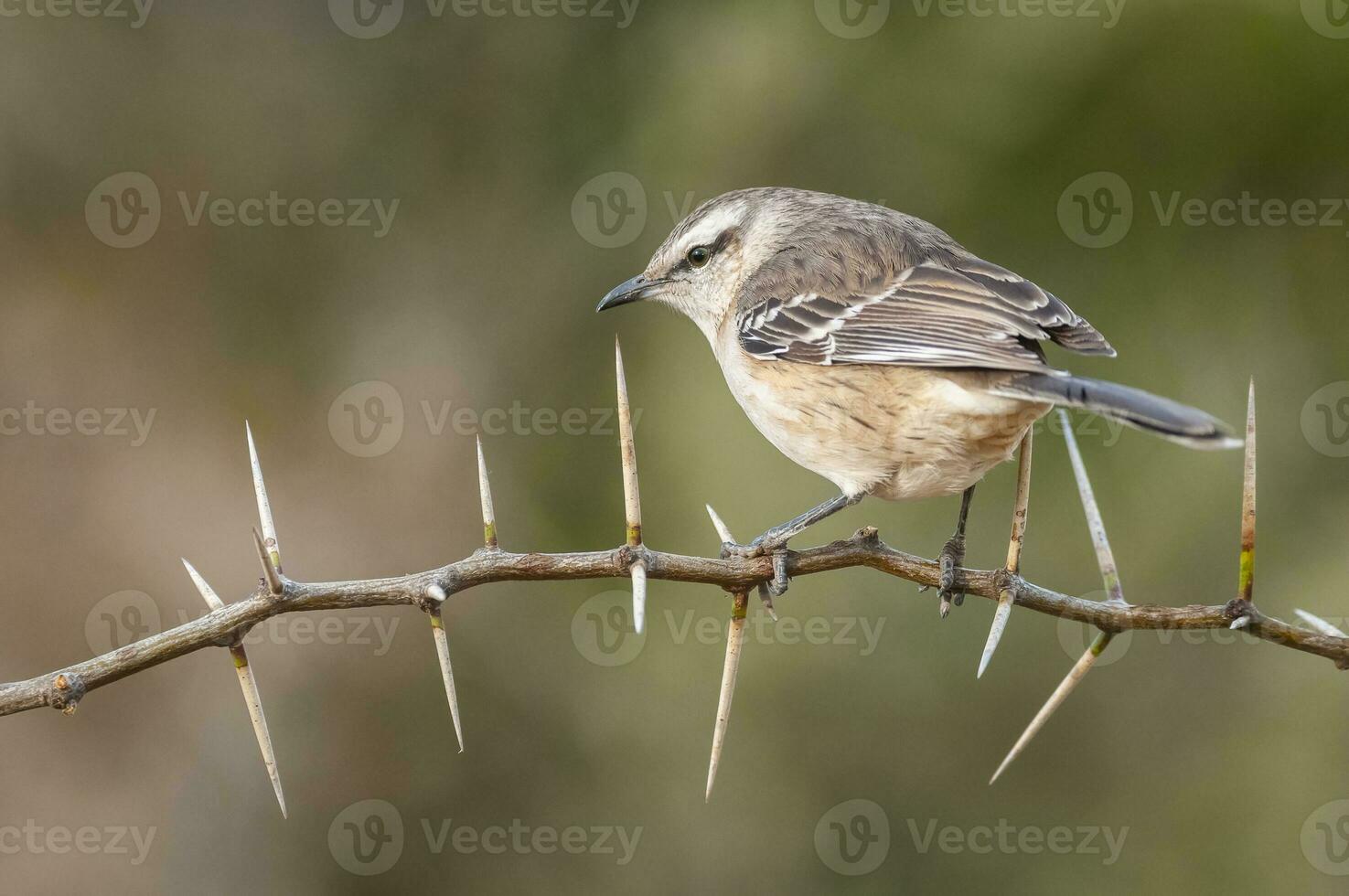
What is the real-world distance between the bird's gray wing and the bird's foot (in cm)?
56

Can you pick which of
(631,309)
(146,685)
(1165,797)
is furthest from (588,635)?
(1165,797)

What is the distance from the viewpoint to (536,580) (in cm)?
268

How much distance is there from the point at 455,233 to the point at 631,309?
4.06 ft

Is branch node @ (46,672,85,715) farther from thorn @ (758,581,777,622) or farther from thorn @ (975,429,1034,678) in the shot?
thorn @ (975,429,1034,678)

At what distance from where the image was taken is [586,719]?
251 inches

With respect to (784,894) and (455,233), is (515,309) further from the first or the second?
(784,894)

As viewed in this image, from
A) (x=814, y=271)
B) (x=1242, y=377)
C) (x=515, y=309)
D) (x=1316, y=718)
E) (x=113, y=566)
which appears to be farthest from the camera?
(x=515, y=309)

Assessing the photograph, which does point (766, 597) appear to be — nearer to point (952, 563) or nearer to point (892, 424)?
point (952, 563)

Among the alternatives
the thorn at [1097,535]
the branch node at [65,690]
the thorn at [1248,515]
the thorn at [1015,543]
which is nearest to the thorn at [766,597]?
the thorn at [1015,543]

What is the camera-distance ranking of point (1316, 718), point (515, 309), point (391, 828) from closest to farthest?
point (1316, 718)
point (391, 828)
point (515, 309)

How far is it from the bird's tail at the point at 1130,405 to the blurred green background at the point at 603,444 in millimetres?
2403

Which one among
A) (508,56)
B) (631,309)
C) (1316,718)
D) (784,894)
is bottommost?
(784,894)

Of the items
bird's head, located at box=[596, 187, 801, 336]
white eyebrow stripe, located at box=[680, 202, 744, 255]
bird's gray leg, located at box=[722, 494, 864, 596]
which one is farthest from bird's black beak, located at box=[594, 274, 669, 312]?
bird's gray leg, located at box=[722, 494, 864, 596]

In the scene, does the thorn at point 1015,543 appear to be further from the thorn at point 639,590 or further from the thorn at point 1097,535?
the thorn at point 639,590
